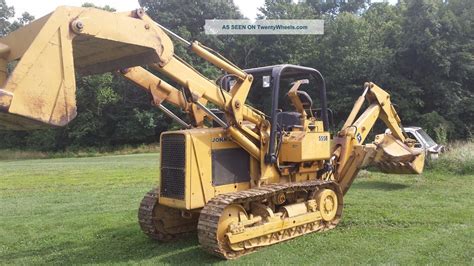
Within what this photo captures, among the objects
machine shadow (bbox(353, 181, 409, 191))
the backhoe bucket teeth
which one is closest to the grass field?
machine shadow (bbox(353, 181, 409, 191))

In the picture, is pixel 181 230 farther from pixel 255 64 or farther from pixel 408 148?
pixel 255 64

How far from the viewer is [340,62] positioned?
45531 millimetres

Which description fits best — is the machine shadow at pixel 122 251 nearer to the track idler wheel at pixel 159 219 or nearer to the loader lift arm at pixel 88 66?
the track idler wheel at pixel 159 219

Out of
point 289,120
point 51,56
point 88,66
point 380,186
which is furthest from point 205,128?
point 380,186

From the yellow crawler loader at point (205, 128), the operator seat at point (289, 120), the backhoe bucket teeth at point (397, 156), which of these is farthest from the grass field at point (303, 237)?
the operator seat at point (289, 120)

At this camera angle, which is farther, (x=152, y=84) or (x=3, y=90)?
(x=152, y=84)

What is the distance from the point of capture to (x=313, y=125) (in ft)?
27.2

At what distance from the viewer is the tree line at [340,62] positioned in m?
36.2

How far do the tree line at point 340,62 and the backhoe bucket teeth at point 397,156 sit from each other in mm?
20611

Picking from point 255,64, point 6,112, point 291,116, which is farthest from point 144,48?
point 255,64

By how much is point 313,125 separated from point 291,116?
16.1 inches

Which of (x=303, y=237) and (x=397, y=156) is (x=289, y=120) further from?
(x=397, y=156)

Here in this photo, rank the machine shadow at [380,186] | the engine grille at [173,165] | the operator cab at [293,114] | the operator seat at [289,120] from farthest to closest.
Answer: the machine shadow at [380,186] < the operator seat at [289,120] < the operator cab at [293,114] < the engine grille at [173,165]

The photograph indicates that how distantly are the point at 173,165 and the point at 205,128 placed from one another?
826 millimetres
